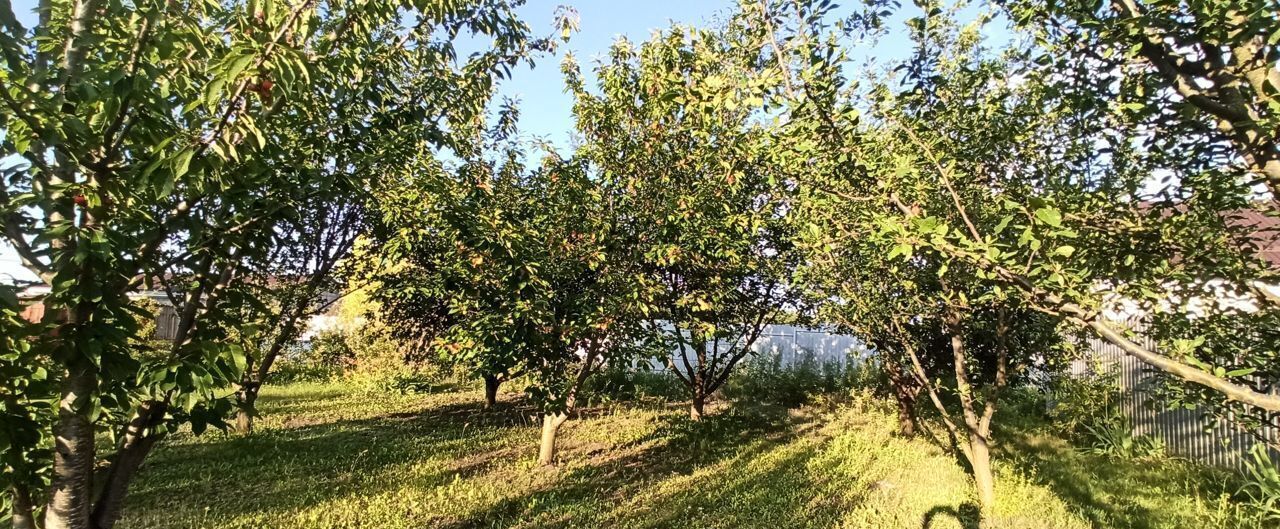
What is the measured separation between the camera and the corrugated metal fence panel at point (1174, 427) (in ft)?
22.6

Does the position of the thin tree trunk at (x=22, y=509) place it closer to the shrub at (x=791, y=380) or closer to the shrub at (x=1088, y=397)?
the shrub at (x=1088, y=397)

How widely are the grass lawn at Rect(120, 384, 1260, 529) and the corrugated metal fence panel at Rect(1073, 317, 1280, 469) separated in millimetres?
462

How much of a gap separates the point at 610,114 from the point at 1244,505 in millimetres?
6419

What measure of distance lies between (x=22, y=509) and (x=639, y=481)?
5140mm

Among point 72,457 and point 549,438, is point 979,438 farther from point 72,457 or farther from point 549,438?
point 72,457

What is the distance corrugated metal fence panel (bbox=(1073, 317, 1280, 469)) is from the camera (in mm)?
6879

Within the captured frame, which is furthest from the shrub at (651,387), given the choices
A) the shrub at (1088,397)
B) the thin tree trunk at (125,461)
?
the thin tree trunk at (125,461)

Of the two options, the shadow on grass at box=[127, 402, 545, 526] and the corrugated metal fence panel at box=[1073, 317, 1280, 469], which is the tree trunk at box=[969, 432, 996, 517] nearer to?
the corrugated metal fence panel at box=[1073, 317, 1280, 469]

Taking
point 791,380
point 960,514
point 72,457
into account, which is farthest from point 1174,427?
point 72,457

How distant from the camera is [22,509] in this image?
190 centimetres

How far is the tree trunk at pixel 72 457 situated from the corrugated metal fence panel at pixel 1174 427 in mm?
7349

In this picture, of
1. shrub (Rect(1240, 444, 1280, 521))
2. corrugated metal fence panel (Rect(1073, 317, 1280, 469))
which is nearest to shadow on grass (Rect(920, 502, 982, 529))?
shrub (Rect(1240, 444, 1280, 521))

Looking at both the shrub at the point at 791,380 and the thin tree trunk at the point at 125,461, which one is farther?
the shrub at the point at 791,380

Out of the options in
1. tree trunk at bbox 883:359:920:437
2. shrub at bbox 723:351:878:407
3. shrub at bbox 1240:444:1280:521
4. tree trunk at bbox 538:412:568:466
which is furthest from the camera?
shrub at bbox 723:351:878:407
